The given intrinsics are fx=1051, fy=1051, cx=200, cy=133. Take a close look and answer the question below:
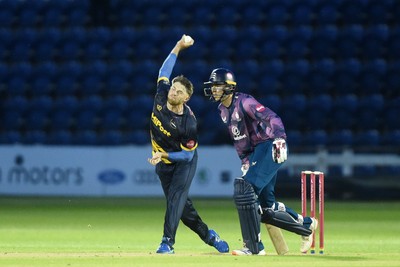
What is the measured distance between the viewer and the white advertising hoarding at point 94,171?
742 inches

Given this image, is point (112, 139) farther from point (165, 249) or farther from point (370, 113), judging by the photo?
point (165, 249)

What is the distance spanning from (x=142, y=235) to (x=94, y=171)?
6.67 metres

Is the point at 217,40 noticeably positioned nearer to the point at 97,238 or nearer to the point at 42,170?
the point at 42,170

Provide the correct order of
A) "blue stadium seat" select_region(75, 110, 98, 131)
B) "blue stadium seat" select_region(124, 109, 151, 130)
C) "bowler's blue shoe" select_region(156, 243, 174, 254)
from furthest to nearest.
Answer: "blue stadium seat" select_region(75, 110, 98, 131), "blue stadium seat" select_region(124, 109, 151, 130), "bowler's blue shoe" select_region(156, 243, 174, 254)

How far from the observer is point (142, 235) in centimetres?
1252

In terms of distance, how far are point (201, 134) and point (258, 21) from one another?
3.06m

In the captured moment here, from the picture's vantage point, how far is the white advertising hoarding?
18859 millimetres

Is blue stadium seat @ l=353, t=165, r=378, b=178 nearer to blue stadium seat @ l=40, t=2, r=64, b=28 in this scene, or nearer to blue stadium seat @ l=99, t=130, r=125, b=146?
blue stadium seat @ l=99, t=130, r=125, b=146

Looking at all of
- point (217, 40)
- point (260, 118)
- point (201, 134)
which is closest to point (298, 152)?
point (201, 134)

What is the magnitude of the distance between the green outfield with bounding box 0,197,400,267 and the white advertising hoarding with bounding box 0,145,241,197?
12.6 inches

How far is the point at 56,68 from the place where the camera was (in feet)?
71.8

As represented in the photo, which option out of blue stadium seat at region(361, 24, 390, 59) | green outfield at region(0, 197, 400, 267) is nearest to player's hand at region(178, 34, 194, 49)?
green outfield at region(0, 197, 400, 267)

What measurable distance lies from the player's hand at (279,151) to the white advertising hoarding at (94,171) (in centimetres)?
963

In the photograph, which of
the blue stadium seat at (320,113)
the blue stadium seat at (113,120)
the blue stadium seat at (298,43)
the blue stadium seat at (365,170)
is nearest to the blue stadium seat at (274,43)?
the blue stadium seat at (298,43)
